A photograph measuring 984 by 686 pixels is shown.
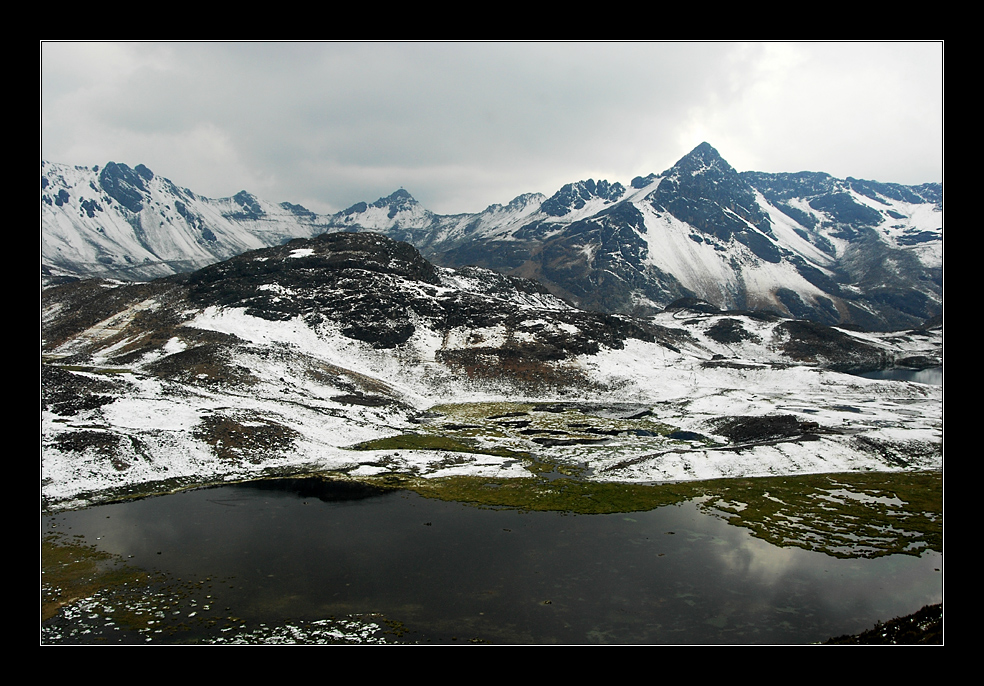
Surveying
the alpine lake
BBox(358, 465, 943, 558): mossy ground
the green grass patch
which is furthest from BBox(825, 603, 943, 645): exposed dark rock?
the green grass patch

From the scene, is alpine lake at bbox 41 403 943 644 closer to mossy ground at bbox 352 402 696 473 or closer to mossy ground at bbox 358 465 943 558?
mossy ground at bbox 358 465 943 558

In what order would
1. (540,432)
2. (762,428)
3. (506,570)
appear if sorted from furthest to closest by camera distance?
(540,432), (762,428), (506,570)

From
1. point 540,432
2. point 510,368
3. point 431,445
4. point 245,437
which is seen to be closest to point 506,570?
point 431,445

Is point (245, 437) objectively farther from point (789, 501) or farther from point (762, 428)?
point (762, 428)
